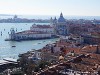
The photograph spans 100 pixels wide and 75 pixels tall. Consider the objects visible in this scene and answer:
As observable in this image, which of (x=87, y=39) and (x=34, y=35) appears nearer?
(x=87, y=39)

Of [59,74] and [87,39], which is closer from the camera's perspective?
[59,74]

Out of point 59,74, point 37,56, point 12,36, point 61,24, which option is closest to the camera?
point 59,74

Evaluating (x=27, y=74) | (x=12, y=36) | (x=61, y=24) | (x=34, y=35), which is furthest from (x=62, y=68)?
(x=61, y=24)

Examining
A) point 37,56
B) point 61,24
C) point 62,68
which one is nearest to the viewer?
point 62,68

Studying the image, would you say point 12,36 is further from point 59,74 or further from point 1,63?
point 59,74

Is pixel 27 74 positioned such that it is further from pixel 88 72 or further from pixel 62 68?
pixel 88 72

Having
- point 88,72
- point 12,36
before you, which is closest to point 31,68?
point 88,72

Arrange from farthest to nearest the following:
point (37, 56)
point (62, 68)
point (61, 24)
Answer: point (61, 24)
point (37, 56)
point (62, 68)

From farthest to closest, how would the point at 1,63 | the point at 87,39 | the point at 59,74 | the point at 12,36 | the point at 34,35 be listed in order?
1. the point at 34,35
2. the point at 12,36
3. the point at 87,39
4. the point at 1,63
5. the point at 59,74

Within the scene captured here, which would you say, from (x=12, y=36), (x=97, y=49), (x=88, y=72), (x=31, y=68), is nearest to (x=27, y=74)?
(x=31, y=68)
